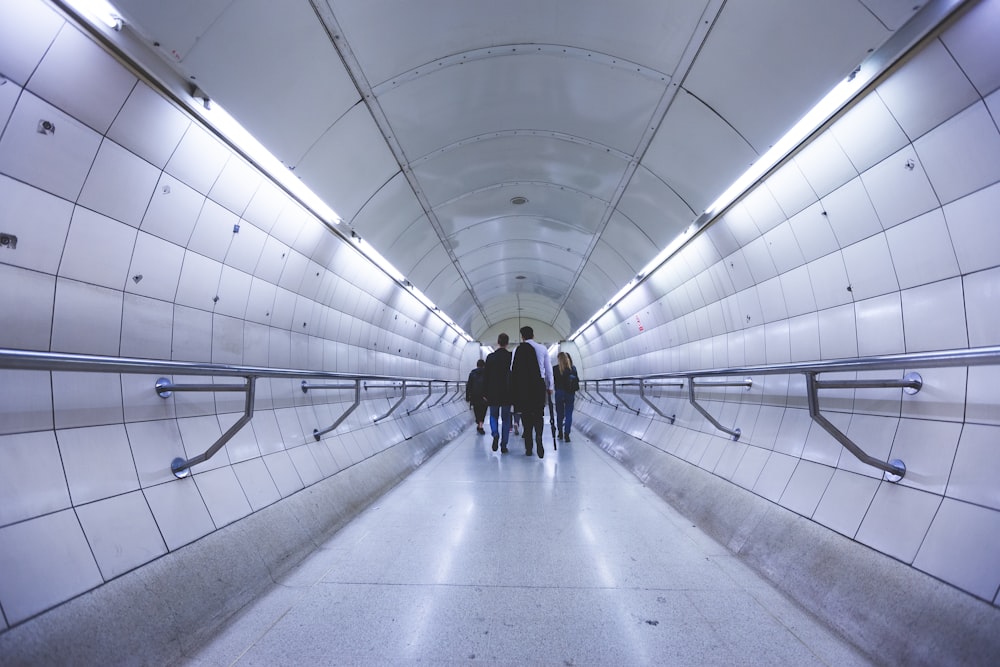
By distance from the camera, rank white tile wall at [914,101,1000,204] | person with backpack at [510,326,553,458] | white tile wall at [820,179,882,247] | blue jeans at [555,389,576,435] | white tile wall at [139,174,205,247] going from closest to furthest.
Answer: white tile wall at [914,101,1000,204] < white tile wall at [139,174,205,247] < white tile wall at [820,179,882,247] < person with backpack at [510,326,553,458] < blue jeans at [555,389,576,435]

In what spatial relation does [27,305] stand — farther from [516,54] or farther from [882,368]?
[882,368]

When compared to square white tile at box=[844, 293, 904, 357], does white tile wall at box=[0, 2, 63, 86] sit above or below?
above

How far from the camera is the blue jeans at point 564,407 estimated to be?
9258mm

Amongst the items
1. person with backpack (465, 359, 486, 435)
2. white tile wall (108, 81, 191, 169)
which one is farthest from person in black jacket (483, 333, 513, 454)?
white tile wall (108, 81, 191, 169)

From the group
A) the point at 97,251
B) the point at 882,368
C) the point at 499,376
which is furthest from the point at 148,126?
the point at 499,376

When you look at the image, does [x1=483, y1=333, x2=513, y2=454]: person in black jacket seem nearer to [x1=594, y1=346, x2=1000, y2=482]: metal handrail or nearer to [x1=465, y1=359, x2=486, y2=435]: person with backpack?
[x1=465, y1=359, x2=486, y2=435]: person with backpack

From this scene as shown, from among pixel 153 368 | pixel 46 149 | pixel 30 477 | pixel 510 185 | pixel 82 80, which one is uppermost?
pixel 510 185

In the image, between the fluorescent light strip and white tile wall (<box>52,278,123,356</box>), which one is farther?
the fluorescent light strip

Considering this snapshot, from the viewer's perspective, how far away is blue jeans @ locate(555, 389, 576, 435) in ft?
30.4

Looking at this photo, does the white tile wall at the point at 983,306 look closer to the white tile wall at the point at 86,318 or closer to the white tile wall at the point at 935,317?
the white tile wall at the point at 935,317

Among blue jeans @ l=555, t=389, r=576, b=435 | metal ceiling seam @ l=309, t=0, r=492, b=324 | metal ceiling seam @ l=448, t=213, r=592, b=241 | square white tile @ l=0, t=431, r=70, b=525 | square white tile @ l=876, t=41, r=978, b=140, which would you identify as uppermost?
metal ceiling seam @ l=448, t=213, r=592, b=241

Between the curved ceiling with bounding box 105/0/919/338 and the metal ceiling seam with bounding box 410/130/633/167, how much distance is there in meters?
0.02

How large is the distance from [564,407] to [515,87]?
6.50 metres

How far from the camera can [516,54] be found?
3.85 meters
